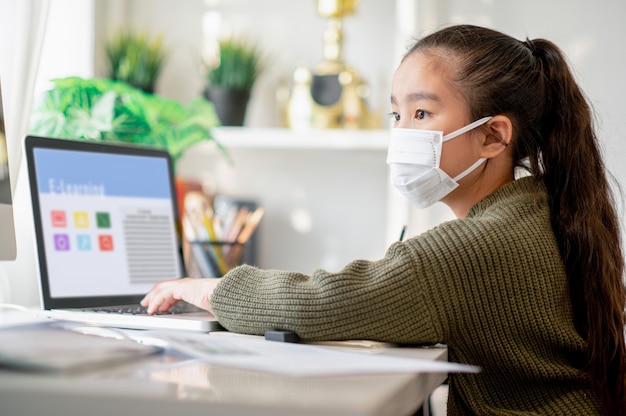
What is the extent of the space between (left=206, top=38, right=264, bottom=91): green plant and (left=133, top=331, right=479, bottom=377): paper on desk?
149cm

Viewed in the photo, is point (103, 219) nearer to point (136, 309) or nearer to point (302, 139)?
point (136, 309)

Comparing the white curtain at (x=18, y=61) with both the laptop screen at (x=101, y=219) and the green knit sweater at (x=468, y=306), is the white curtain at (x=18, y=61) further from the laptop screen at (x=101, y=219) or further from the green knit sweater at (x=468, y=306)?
the green knit sweater at (x=468, y=306)

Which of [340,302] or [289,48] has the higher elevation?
[289,48]

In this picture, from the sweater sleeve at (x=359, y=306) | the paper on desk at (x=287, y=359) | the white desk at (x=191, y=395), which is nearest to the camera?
the white desk at (x=191, y=395)

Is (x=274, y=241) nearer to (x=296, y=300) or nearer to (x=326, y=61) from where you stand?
(x=326, y=61)

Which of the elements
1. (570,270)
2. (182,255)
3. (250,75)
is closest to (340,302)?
(570,270)

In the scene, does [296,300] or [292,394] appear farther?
[296,300]

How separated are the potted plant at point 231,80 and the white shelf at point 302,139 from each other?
0.05 meters

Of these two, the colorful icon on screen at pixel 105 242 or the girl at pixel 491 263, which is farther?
the colorful icon on screen at pixel 105 242

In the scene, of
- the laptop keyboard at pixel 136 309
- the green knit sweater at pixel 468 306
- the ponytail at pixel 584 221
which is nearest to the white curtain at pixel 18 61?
the laptop keyboard at pixel 136 309

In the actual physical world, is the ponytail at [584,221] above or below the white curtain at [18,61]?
below

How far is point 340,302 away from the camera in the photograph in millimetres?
964

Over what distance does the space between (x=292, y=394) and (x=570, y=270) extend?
2.03ft

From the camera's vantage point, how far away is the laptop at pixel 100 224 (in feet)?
4.37
